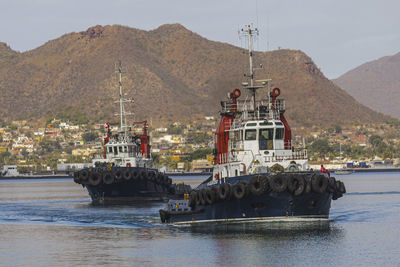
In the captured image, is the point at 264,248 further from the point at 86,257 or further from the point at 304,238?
→ the point at 86,257

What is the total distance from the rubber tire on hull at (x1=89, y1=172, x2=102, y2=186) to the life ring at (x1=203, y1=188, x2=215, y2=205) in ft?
114

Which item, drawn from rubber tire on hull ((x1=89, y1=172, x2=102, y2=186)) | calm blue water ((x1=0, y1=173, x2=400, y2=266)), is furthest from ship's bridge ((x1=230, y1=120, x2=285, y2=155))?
rubber tire on hull ((x1=89, y1=172, x2=102, y2=186))

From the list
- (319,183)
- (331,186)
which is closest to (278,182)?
(319,183)

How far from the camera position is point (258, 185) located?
4472 centimetres

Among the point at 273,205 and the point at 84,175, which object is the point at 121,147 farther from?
the point at 273,205

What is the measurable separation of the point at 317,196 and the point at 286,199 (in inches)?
79.8

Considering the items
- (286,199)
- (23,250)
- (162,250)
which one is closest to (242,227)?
(286,199)

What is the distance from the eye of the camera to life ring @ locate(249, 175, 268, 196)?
146ft

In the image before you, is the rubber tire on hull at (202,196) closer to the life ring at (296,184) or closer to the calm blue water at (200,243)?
the calm blue water at (200,243)

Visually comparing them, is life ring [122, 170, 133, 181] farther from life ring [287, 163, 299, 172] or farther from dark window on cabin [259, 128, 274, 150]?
life ring [287, 163, 299, 172]

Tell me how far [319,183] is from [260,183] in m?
3.56

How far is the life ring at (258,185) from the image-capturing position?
44625 millimetres

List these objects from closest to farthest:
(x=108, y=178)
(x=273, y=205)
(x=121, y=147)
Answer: (x=273, y=205), (x=108, y=178), (x=121, y=147)

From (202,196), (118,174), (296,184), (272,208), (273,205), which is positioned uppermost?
(118,174)
